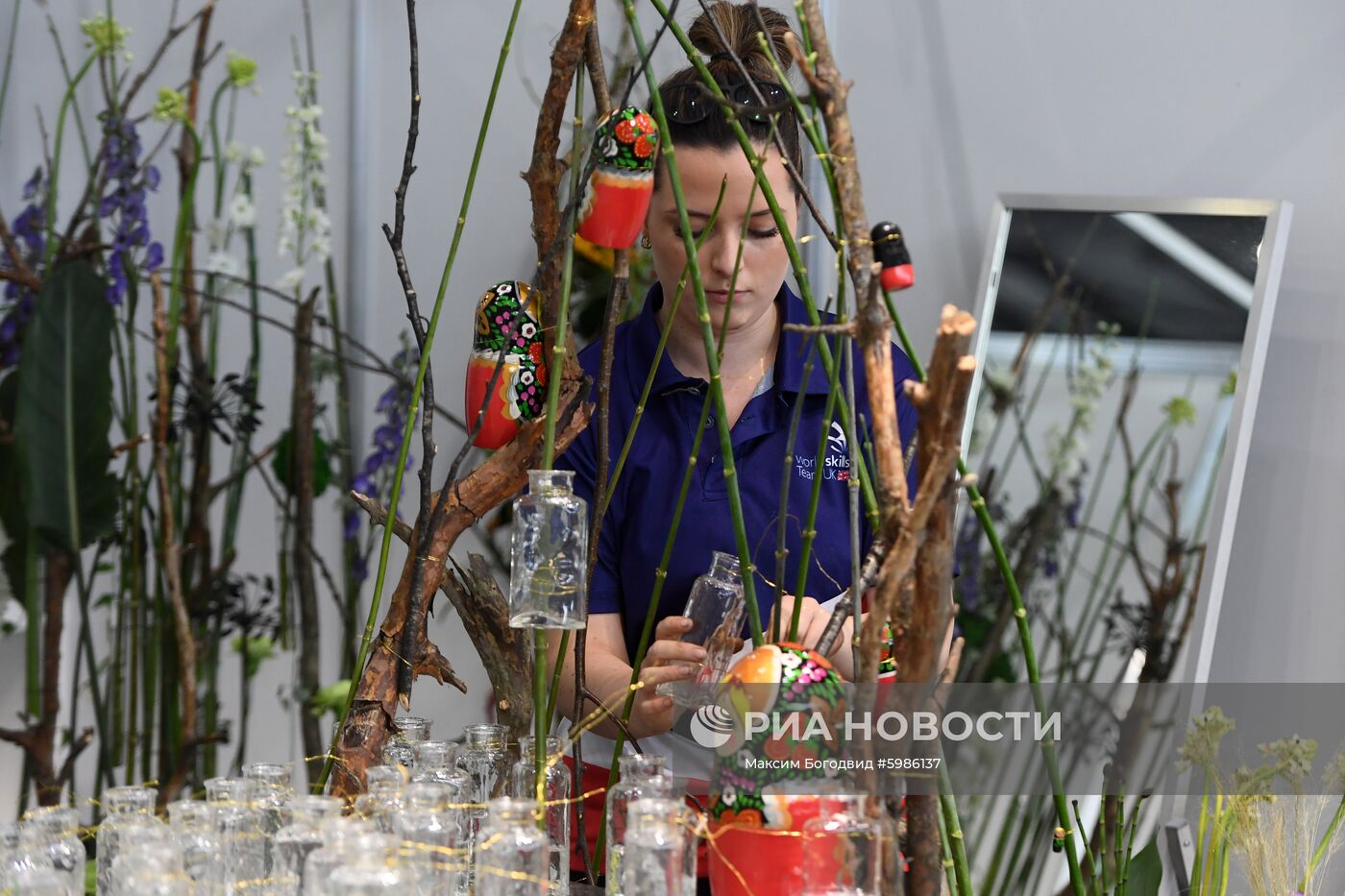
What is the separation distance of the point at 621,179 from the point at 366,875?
0.48 m

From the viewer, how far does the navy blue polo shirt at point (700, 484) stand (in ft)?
4.02

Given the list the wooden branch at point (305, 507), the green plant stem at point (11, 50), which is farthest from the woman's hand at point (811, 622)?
the green plant stem at point (11, 50)

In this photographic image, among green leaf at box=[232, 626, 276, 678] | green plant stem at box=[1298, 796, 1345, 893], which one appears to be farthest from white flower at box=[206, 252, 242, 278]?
green plant stem at box=[1298, 796, 1345, 893]

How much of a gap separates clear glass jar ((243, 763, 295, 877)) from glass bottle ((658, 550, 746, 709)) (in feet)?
0.90

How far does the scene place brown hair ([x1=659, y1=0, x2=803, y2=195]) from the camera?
1.15 meters

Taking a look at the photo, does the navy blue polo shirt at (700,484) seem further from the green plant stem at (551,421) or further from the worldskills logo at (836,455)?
the green plant stem at (551,421)

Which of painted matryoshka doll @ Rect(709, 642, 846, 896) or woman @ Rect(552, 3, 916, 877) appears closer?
painted matryoshka doll @ Rect(709, 642, 846, 896)

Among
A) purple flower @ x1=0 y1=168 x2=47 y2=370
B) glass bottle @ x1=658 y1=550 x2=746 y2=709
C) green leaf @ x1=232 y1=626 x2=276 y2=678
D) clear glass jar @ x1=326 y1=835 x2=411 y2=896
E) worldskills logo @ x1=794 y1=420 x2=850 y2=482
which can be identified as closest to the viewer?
clear glass jar @ x1=326 y1=835 x2=411 y2=896

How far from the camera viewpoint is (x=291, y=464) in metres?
2.24

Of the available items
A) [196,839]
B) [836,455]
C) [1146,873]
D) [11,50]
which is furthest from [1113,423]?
[11,50]

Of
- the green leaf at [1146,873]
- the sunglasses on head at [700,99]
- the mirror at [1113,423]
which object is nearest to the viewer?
the sunglasses on head at [700,99]

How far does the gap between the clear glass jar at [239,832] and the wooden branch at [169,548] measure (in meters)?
1.26

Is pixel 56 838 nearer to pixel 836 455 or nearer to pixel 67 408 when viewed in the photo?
pixel 836 455

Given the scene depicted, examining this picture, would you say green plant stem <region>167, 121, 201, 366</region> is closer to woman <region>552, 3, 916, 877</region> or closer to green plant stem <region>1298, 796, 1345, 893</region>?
woman <region>552, 3, 916, 877</region>
